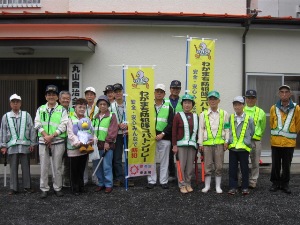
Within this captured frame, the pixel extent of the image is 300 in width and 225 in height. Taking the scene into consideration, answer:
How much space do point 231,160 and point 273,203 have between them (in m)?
1.02

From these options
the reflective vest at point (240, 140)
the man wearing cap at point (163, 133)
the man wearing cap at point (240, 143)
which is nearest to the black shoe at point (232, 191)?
the man wearing cap at point (240, 143)

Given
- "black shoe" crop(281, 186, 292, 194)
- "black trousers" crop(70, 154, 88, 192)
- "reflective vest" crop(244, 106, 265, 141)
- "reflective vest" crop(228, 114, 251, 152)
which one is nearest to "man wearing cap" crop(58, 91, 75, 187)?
"black trousers" crop(70, 154, 88, 192)

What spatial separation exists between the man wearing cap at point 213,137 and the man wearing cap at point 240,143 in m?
0.13

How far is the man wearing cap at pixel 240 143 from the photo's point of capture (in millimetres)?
6180

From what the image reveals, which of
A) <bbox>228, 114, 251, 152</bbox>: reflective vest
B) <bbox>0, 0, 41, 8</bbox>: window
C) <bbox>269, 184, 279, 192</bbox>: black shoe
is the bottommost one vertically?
<bbox>269, 184, 279, 192</bbox>: black shoe

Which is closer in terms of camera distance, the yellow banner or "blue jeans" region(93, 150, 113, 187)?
"blue jeans" region(93, 150, 113, 187)

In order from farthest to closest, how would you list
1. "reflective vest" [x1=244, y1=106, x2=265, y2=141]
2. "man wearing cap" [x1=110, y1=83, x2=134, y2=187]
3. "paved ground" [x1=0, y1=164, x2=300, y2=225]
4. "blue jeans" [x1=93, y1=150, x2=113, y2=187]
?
"man wearing cap" [x1=110, y1=83, x2=134, y2=187] → "reflective vest" [x1=244, y1=106, x2=265, y2=141] → "blue jeans" [x1=93, y1=150, x2=113, y2=187] → "paved ground" [x1=0, y1=164, x2=300, y2=225]

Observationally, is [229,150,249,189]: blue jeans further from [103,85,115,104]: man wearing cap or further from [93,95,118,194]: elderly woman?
[103,85,115,104]: man wearing cap

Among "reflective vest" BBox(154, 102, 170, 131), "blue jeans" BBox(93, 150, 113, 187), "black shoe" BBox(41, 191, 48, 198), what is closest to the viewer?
"black shoe" BBox(41, 191, 48, 198)

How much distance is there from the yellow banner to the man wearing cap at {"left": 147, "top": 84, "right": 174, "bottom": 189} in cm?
63

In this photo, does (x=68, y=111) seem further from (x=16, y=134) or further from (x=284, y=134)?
(x=284, y=134)

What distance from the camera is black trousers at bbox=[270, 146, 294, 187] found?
636 centimetres

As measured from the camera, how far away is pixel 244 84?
906cm

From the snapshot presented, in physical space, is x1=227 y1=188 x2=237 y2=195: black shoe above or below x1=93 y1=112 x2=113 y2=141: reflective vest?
below
